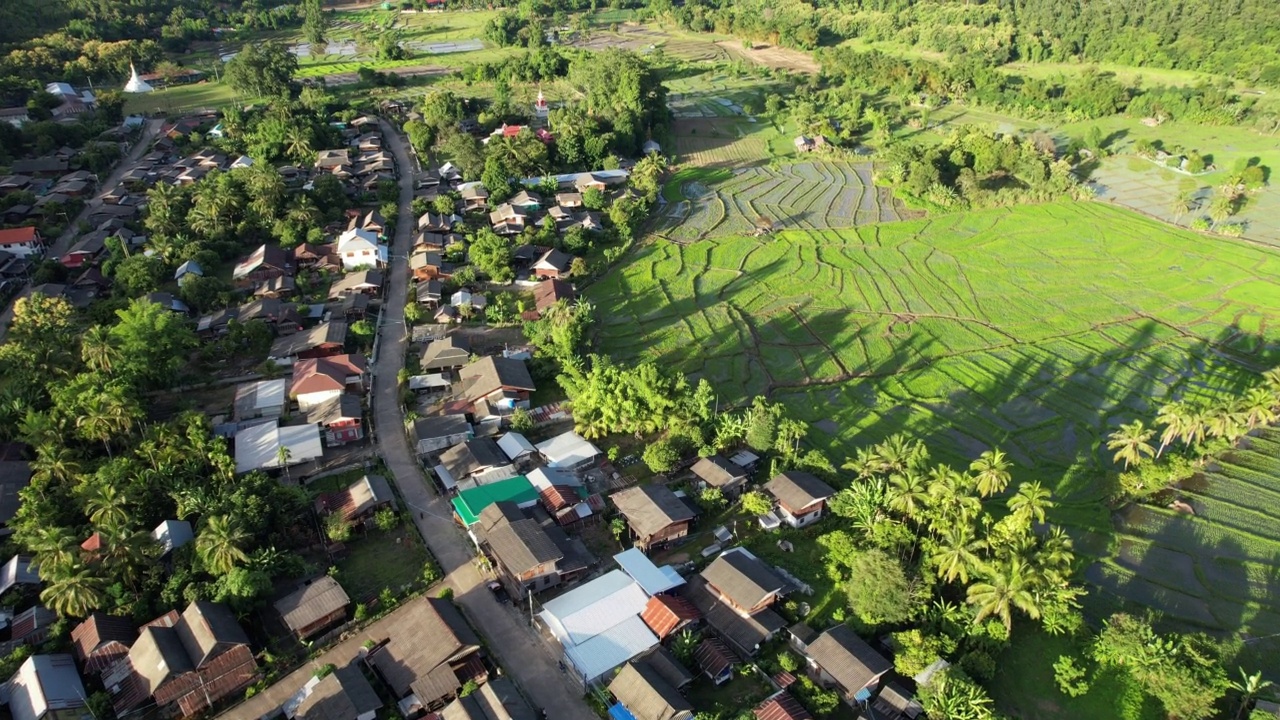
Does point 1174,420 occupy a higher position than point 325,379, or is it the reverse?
point 1174,420

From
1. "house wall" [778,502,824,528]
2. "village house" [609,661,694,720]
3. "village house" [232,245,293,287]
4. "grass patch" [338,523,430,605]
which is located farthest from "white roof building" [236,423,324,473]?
"house wall" [778,502,824,528]

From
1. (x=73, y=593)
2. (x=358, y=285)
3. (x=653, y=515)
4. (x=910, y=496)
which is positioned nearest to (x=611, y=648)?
(x=653, y=515)

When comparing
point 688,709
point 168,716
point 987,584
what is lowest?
point 168,716

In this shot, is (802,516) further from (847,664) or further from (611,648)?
(611,648)

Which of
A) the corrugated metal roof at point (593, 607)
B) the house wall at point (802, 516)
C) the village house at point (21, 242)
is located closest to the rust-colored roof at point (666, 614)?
the corrugated metal roof at point (593, 607)

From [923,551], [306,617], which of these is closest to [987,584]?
[923,551]

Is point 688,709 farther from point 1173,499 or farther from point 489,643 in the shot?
point 1173,499

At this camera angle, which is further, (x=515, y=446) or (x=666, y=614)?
(x=515, y=446)
